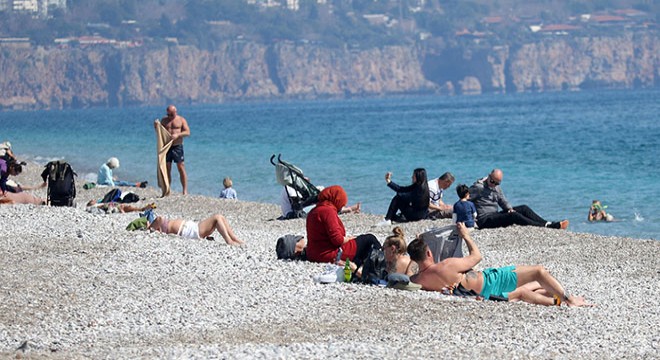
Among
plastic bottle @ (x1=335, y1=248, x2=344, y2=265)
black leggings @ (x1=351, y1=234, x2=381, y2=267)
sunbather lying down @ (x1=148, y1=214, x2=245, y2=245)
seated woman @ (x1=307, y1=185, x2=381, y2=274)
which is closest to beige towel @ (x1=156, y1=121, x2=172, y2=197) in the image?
sunbather lying down @ (x1=148, y1=214, x2=245, y2=245)

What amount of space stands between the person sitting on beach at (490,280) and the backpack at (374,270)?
30 cm

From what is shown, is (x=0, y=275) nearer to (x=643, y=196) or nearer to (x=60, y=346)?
(x=60, y=346)

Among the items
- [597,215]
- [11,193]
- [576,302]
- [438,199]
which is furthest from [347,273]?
[597,215]

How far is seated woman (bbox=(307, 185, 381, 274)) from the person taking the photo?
11055 millimetres

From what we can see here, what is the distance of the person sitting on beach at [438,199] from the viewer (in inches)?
660

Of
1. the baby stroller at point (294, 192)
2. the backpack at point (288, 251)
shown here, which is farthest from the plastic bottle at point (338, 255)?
the baby stroller at point (294, 192)

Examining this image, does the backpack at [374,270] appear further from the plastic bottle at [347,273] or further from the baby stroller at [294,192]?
the baby stroller at [294,192]

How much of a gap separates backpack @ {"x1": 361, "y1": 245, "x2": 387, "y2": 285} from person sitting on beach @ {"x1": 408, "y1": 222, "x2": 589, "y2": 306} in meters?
0.30

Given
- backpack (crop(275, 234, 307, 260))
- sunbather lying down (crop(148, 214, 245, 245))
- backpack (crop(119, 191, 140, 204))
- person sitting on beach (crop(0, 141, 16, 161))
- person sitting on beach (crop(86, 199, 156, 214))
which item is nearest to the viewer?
backpack (crop(275, 234, 307, 260))

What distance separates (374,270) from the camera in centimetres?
1045

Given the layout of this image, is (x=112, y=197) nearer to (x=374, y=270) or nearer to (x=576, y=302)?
(x=374, y=270)

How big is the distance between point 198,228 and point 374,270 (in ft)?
10.3

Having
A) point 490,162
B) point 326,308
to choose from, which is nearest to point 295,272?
point 326,308

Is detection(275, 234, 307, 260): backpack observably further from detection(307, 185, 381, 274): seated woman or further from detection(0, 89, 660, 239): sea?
detection(0, 89, 660, 239): sea
